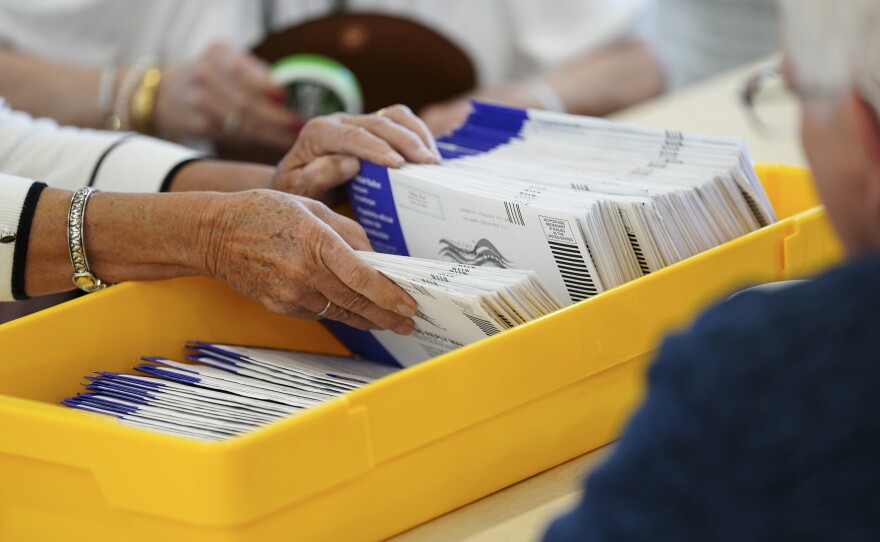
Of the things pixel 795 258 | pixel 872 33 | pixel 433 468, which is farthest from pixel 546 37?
pixel 872 33

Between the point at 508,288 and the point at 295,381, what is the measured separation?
0.59 feet

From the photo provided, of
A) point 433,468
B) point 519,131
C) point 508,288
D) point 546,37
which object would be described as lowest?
point 433,468

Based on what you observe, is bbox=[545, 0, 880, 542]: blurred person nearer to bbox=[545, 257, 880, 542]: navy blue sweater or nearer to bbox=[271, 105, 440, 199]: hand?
bbox=[545, 257, 880, 542]: navy blue sweater

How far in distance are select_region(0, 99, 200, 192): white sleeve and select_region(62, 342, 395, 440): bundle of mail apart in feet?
0.88

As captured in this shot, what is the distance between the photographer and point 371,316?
2.80 ft

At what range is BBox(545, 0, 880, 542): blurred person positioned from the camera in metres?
0.47

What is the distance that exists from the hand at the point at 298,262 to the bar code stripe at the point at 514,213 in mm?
97

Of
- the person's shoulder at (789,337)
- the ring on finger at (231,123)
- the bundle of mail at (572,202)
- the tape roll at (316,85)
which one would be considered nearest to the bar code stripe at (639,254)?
the bundle of mail at (572,202)

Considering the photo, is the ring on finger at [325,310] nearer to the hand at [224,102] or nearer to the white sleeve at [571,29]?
the hand at [224,102]

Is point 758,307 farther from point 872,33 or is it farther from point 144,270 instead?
point 144,270

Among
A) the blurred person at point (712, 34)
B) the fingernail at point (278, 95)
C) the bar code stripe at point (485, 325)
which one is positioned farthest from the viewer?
the blurred person at point (712, 34)

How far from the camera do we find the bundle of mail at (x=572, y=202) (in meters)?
0.81

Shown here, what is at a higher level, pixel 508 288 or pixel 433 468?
pixel 508 288

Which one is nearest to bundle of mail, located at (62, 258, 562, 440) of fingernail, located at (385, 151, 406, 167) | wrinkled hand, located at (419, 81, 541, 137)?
fingernail, located at (385, 151, 406, 167)
